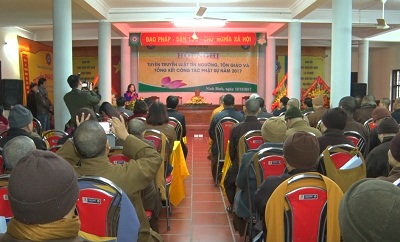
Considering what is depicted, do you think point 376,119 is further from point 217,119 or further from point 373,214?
point 373,214

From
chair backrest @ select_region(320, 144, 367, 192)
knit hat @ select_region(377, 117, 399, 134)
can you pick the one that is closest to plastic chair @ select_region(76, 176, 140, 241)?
chair backrest @ select_region(320, 144, 367, 192)

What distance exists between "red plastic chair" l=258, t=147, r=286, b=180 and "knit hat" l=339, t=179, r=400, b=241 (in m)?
2.22

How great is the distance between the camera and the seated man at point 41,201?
4.32ft

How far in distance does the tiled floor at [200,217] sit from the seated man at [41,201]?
309 centimetres

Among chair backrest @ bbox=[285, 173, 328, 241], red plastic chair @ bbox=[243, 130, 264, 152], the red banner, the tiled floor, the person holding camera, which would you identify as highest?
the red banner

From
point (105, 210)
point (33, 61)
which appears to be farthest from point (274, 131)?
point (33, 61)

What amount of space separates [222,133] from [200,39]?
8.22 m

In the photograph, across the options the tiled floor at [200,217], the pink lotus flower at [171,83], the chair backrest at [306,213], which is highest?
the pink lotus flower at [171,83]

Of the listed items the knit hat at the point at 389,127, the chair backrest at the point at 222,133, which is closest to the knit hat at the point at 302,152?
the knit hat at the point at 389,127

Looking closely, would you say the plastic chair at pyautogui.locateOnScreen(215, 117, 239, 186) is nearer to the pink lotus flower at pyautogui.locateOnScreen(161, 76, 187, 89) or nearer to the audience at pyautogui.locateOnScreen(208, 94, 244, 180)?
the audience at pyautogui.locateOnScreen(208, 94, 244, 180)

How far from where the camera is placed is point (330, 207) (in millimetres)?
2367

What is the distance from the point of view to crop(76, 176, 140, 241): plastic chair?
2271 millimetres

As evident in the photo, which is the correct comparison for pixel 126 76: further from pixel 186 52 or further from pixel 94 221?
pixel 94 221

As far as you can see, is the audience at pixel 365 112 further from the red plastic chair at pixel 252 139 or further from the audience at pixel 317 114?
the red plastic chair at pixel 252 139
